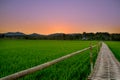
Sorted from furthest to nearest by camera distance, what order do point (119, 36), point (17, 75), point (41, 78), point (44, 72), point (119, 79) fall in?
point (119, 36), point (44, 72), point (41, 78), point (119, 79), point (17, 75)

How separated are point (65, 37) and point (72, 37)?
784 centimetres

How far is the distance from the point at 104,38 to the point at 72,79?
650ft

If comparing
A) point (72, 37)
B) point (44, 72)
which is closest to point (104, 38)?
point (72, 37)

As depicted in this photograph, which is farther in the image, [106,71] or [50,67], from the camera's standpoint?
[50,67]

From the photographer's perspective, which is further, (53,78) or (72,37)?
(72,37)

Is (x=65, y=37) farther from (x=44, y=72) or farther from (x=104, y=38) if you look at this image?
(x=44, y=72)

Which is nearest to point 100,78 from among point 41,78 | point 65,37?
point 41,78

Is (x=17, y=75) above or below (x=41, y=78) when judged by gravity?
above

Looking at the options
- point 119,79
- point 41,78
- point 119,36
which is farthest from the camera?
point 119,36

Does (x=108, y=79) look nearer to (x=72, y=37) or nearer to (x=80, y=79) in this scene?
(x=80, y=79)

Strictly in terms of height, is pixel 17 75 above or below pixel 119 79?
above

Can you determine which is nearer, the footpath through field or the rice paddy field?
the footpath through field

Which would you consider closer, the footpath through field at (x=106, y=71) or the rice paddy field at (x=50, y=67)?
the footpath through field at (x=106, y=71)

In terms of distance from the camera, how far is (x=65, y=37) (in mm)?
193875
